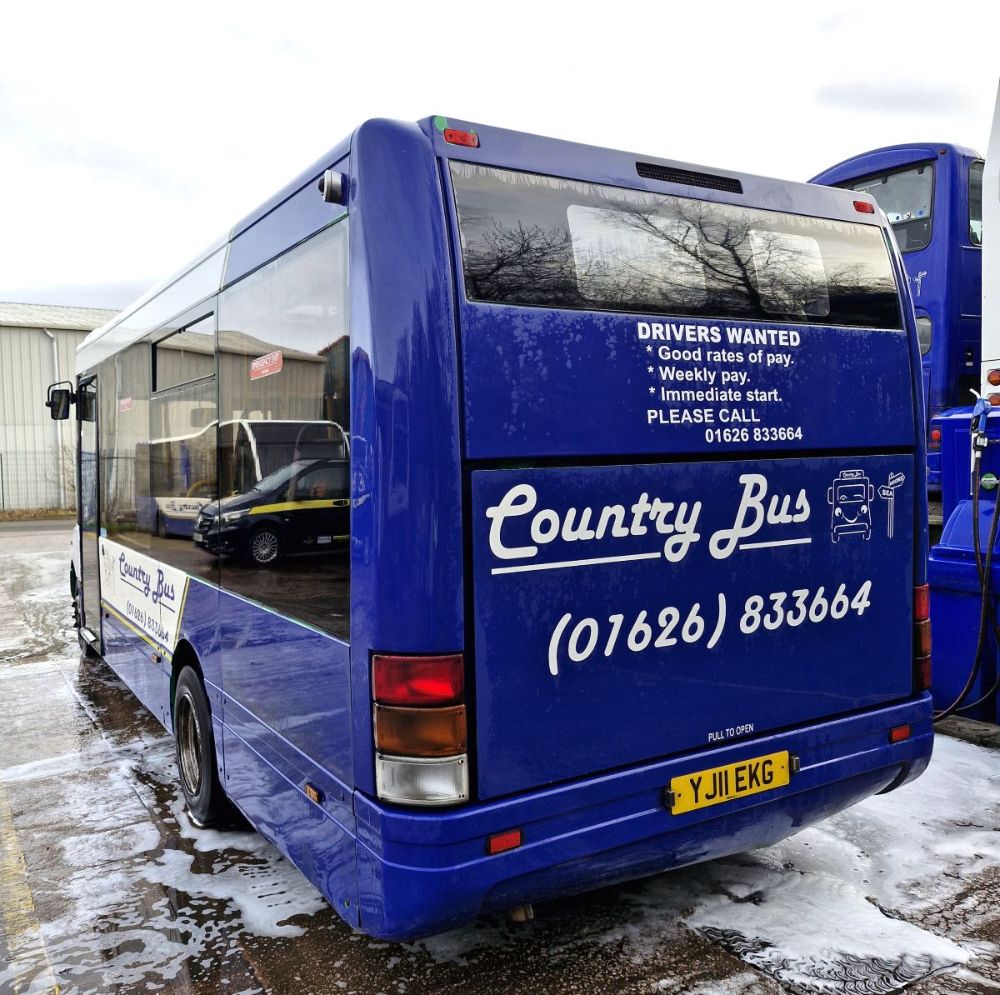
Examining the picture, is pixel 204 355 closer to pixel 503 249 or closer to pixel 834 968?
pixel 503 249

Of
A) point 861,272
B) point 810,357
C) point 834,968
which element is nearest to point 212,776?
point 834,968

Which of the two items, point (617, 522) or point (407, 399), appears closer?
point (407, 399)

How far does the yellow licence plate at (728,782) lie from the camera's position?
10.3 feet

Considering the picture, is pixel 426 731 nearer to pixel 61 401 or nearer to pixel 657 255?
A: pixel 657 255

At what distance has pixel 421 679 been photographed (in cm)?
269

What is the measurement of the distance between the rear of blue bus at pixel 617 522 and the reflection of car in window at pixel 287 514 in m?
0.24

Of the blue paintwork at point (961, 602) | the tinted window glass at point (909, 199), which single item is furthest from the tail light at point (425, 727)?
the tinted window glass at point (909, 199)

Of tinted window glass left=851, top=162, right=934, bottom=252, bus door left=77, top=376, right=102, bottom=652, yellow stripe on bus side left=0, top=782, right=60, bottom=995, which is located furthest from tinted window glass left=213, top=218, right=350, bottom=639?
tinted window glass left=851, top=162, right=934, bottom=252

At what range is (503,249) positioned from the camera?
2.83 meters

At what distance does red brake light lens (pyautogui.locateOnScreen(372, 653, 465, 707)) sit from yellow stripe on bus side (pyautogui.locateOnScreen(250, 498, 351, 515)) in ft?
1.71

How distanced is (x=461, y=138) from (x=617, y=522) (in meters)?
1.30

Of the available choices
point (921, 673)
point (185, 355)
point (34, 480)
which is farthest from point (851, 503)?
point (34, 480)

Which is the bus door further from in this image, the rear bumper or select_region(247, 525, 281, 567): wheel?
the rear bumper

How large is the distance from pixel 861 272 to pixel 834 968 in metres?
2.63
